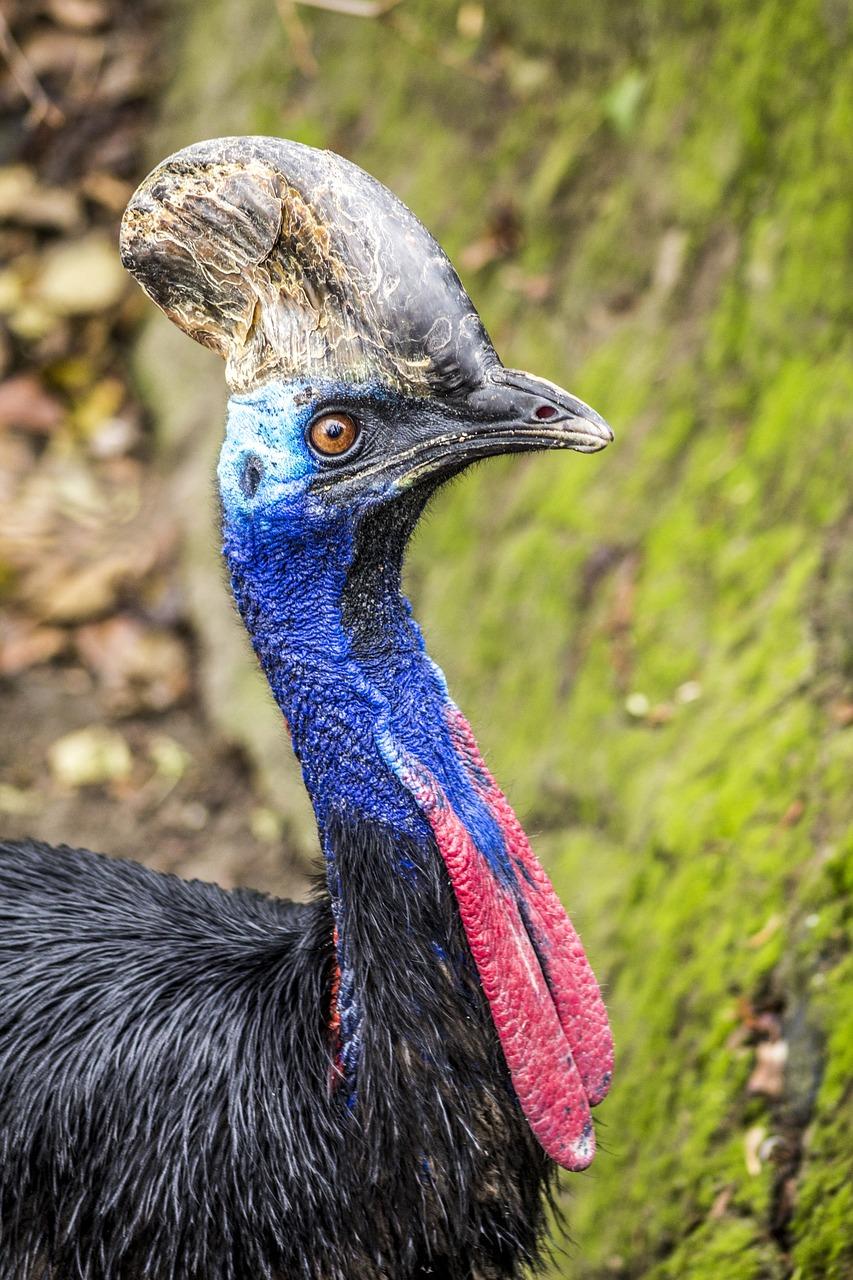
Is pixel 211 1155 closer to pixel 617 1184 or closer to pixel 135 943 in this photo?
pixel 135 943

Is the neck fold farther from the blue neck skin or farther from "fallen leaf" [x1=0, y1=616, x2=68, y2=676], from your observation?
"fallen leaf" [x1=0, y1=616, x2=68, y2=676]

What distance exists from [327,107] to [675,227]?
2.02 metres

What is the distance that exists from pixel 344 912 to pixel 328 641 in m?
0.38

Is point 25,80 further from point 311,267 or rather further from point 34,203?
point 311,267

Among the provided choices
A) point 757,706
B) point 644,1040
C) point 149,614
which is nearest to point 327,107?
point 149,614

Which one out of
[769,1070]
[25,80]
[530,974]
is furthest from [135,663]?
[530,974]

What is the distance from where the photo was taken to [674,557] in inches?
157

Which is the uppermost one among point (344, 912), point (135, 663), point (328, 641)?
point (135, 663)

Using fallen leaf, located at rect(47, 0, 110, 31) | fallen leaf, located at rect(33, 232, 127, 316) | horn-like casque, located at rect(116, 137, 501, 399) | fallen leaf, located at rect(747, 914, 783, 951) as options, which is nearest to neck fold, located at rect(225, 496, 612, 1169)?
horn-like casque, located at rect(116, 137, 501, 399)

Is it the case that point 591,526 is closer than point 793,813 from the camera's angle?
No

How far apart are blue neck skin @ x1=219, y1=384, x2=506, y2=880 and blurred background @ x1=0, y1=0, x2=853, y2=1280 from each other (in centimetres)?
34

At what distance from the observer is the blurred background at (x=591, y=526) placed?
310 cm

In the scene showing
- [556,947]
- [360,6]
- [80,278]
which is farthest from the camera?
[80,278]

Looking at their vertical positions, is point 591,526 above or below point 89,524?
below
